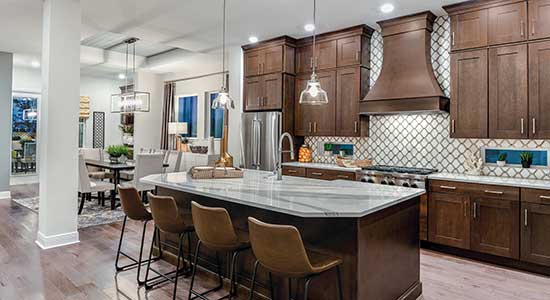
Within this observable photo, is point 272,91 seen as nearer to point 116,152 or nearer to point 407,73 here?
point 407,73

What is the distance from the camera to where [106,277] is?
3.43 metres

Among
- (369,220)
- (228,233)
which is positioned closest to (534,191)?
(369,220)

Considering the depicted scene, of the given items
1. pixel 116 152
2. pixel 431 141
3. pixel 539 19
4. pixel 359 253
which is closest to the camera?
pixel 359 253

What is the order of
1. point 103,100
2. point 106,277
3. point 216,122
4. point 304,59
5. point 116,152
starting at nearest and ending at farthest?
1. point 106,277
2. point 304,59
3. point 116,152
4. point 216,122
5. point 103,100

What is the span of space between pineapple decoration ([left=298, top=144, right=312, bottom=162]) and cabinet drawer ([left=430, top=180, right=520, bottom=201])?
2.33 metres

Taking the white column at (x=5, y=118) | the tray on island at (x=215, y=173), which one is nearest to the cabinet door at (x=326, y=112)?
the tray on island at (x=215, y=173)

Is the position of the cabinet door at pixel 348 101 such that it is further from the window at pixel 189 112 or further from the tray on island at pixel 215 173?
the window at pixel 189 112

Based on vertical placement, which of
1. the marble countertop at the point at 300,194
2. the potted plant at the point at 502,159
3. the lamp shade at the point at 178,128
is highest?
the lamp shade at the point at 178,128

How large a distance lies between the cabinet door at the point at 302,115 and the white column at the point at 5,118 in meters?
6.05

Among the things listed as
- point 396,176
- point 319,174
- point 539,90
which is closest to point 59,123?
point 319,174

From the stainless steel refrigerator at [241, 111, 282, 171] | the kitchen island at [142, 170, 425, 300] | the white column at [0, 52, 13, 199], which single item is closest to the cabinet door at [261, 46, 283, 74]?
the stainless steel refrigerator at [241, 111, 282, 171]

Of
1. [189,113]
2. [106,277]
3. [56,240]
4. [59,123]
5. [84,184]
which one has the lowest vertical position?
[106,277]

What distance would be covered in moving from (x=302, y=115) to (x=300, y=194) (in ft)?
11.4

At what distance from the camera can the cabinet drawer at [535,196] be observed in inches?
142
